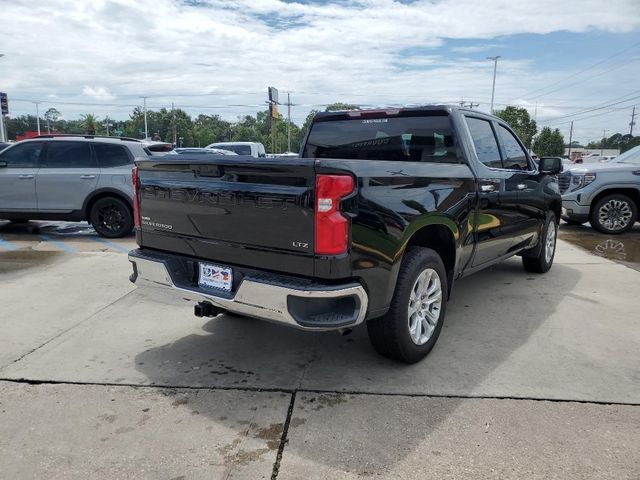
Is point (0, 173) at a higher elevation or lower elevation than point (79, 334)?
higher

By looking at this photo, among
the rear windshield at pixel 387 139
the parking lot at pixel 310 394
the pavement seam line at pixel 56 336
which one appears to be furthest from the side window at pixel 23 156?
the rear windshield at pixel 387 139

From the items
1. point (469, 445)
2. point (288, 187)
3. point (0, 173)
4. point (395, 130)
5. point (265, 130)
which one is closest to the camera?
point (469, 445)

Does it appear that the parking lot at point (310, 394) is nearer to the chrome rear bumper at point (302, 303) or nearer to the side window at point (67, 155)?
the chrome rear bumper at point (302, 303)

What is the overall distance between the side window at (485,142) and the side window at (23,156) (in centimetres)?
775

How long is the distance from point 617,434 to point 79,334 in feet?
12.8

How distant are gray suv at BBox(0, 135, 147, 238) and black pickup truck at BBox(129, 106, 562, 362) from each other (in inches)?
215

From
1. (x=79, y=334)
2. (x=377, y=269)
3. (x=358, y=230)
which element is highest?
(x=358, y=230)

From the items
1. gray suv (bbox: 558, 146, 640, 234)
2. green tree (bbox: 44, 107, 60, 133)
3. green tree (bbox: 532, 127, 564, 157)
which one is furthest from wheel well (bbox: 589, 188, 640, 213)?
green tree (bbox: 44, 107, 60, 133)

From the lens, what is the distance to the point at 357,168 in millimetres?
2865

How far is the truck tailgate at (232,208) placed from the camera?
285 centimetres

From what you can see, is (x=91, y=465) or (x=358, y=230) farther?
(x=358, y=230)

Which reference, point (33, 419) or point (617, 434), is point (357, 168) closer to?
point (617, 434)

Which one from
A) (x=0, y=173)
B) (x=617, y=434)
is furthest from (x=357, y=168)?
(x=0, y=173)

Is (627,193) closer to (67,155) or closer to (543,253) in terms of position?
(543,253)
